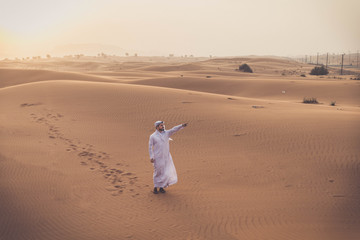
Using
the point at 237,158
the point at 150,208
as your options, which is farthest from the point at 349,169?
the point at 150,208

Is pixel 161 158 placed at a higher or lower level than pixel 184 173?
higher

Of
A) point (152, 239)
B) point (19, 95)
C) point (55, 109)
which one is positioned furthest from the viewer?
point (19, 95)

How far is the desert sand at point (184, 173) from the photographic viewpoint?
5.64 metres

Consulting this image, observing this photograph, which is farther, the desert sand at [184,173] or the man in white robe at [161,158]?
the man in white robe at [161,158]

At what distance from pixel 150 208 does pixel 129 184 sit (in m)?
1.38

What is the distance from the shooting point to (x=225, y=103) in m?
16.7

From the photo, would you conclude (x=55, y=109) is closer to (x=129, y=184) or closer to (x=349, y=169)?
(x=129, y=184)

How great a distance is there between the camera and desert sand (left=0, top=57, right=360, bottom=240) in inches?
222

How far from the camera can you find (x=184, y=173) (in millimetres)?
8438

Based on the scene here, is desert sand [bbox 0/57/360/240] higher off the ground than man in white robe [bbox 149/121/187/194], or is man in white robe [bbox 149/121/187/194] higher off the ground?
man in white robe [bbox 149/121/187/194]

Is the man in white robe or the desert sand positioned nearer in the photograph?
the desert sand

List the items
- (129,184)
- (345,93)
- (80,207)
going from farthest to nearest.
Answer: (345,93) < (129,184) < (80,207)

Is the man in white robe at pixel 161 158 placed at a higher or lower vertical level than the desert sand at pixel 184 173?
higher

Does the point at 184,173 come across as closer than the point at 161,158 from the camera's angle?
No
